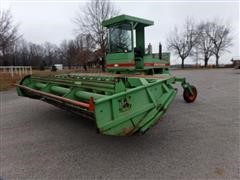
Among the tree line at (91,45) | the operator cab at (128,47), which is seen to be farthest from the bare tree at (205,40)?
the operator cab at (128,47)

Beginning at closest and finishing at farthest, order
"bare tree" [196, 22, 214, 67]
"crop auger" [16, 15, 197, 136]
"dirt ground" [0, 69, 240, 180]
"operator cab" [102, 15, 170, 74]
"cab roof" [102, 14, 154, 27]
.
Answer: "crop auger" [16, 15, 197, 136], "dirt ground" [0, 69, 240, 180], "cab roof" [102, 14, 154, 27], "operator cab" [102, 15, 170, 74], "bare tree" [196, 22, 214, 67]

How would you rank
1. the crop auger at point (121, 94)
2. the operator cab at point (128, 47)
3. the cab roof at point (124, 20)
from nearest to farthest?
1. the crop auger at point (121, 94)
2. the cab roof at point (124, 20)
3. the operator cab at point (128, 47)

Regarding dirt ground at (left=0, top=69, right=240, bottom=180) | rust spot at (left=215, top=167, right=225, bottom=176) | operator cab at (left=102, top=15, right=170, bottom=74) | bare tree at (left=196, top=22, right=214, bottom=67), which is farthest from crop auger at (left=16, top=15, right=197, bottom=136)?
bare tree at (left=196, top=22, right=214, bottom=67)

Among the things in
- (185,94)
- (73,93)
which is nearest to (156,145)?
(73,93)

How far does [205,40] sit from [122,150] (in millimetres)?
47023

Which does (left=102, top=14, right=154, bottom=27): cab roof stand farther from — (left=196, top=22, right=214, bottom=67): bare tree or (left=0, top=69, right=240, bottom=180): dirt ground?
(left=196, top=22, right=214, bottom=67): bare tree

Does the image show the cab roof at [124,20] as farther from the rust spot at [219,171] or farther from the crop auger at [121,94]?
the rust spot at [219,171]

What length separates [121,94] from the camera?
215 centimetres

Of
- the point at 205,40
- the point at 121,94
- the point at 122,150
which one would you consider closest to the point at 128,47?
the point at 122,150

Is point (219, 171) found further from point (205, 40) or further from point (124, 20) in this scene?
point (205, 40)

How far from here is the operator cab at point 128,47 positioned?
223 inches

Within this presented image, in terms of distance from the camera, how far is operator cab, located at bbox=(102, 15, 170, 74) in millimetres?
5664

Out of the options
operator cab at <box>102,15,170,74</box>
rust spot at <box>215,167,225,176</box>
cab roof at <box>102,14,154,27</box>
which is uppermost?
cab roof at <box>102,14,154,27</box>

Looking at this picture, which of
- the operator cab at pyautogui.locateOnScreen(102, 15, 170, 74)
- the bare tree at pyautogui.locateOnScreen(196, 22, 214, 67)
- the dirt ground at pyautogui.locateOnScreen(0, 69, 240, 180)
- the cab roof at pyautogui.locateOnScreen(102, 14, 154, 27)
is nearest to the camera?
the dirt ground at pyautogui.locateOnScreen(0, 69, 240, 180)
